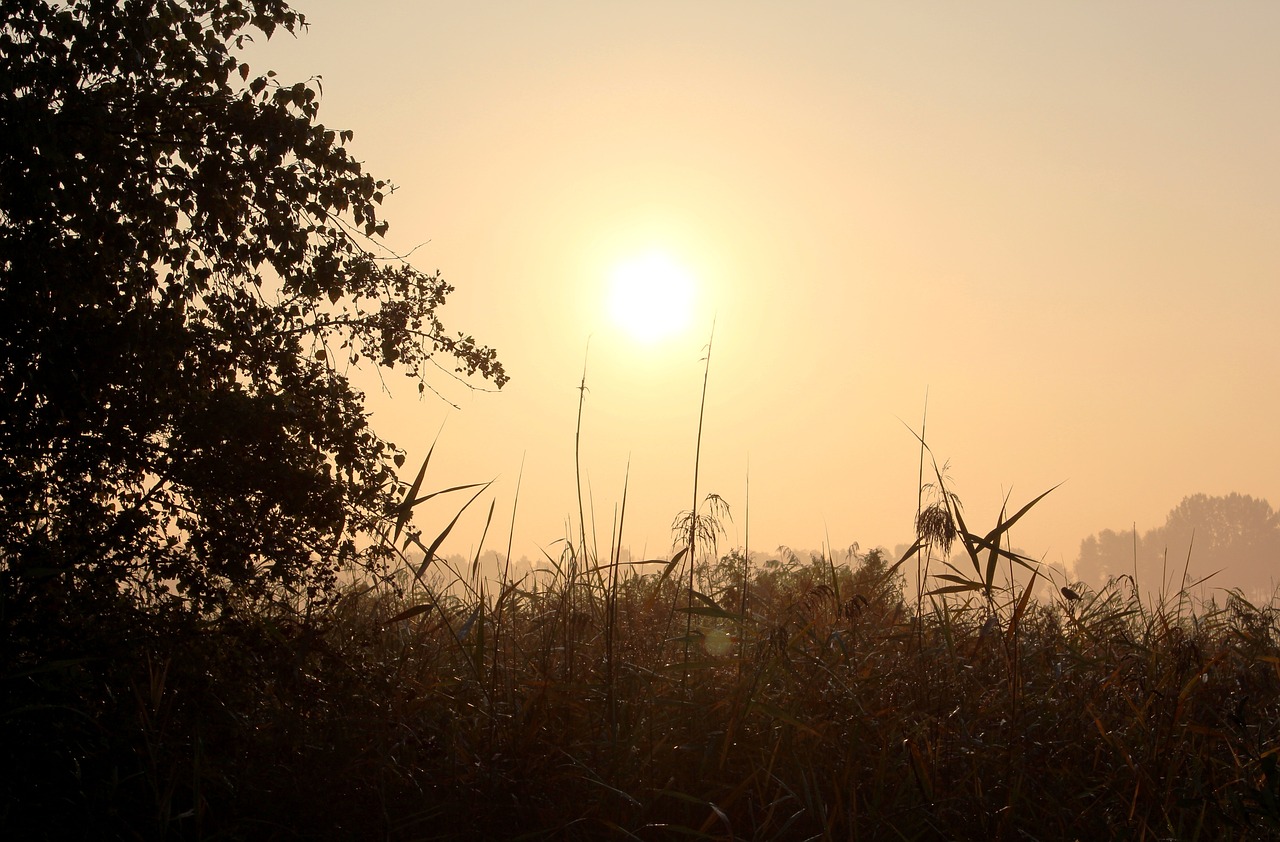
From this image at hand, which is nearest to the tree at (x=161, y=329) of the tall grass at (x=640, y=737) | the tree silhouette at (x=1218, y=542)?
the tall grass at (x=640, y=737)

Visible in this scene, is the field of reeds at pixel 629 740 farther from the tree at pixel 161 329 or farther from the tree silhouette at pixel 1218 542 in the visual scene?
the tree silhouette at pixel 1218 542

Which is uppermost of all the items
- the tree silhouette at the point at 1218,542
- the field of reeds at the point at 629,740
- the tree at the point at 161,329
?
the tree silhouette at the point at 1218,542

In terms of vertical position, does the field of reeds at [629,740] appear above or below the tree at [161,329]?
below

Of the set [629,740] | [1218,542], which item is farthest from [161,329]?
[1218,542]

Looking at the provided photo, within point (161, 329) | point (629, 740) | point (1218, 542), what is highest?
point (1218, 542)

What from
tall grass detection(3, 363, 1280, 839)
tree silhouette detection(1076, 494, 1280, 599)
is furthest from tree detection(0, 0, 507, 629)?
tree silhouette detection(1076, 494, 1280, 599)

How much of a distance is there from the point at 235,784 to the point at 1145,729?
3.69 meters

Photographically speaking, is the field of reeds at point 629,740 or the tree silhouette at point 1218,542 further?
the tree silhouette at point 1218,542

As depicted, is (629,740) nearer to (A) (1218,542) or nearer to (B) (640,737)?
(B) (640,737)

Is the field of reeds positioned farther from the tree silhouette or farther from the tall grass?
the tree silhouette

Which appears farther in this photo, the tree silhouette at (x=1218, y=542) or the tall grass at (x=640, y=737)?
the tree silhouette at (x=1218, y=542)

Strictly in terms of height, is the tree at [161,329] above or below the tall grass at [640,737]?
above

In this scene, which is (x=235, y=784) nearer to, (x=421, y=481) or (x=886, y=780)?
(x=421, y=481)

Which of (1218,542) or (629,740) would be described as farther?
(1218,542)
